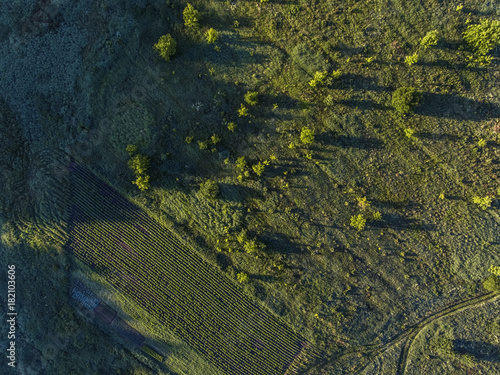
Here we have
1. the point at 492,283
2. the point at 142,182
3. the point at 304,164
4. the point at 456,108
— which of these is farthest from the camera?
the point at 304,164

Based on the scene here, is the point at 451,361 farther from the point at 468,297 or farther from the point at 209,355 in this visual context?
the point at 209,355

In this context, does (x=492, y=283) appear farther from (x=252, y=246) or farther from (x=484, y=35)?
(x=252, y=246)

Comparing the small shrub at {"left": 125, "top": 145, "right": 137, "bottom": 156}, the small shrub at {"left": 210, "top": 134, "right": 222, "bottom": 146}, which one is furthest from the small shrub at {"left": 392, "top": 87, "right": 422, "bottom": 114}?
the small shrub at {"left": 125, "top": 145, "right": 137, "bottom": 156}

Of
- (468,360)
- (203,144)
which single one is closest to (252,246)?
(203,144)

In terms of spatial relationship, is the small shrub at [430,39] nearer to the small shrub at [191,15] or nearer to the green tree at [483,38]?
the green tree at [483,38]

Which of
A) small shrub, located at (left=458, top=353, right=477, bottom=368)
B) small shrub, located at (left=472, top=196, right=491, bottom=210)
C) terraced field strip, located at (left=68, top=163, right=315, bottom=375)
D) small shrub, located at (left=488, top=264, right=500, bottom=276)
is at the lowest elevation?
terraced field strip, located at (left=68, top=163, right=315, bottom=375)

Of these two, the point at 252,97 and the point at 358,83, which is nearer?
the point at 252,97

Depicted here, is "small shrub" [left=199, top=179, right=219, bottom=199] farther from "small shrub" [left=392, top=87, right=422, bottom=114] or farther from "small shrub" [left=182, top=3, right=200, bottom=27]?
"small shrub" [left=392, top=87, right=422, bottom=114]
